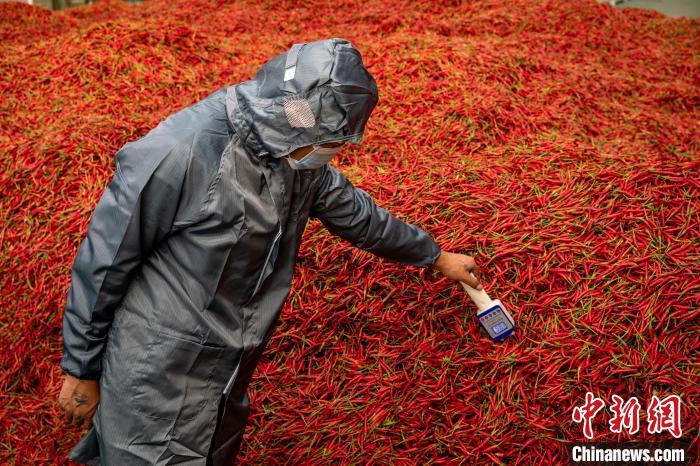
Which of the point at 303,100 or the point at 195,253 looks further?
the point at 195,253

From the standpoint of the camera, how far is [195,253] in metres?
2.04

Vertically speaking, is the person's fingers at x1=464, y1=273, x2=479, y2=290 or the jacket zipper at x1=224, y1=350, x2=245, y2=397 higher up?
the jacket zipper at x1=224, y1=350, x2=245, y2=397

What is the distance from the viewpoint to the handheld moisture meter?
3.11 metres

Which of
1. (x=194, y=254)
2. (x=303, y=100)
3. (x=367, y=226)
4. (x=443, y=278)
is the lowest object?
(x=443, y=278)

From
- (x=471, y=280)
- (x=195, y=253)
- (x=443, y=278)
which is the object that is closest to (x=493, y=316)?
(x=471, y=280)

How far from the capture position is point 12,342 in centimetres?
370

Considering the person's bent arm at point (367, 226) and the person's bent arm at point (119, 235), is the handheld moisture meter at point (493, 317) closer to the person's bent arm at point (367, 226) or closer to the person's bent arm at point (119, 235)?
the person's bent arm at point (367, 226)

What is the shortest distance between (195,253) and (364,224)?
0.82 metres

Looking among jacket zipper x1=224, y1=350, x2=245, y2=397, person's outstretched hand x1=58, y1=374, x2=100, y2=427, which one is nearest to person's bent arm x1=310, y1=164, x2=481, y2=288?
jacket zipper x1=224, y1=350, x2=245, y2=397

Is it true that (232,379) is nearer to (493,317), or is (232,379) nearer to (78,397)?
(78,397)

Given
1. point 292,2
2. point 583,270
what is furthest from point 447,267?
point 292,2

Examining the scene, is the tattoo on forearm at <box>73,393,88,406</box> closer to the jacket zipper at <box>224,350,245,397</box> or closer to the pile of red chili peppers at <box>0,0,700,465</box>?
the jacket zipper at <box>224,350,245,397</box>

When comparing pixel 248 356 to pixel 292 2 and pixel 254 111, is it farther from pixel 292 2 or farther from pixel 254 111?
pixel 292 2

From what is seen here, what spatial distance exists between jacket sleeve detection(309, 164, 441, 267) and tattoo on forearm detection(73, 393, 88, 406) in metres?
1.10
